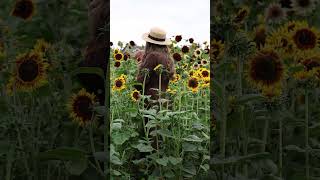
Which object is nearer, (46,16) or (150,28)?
(46,16)

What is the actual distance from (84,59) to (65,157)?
0.21m

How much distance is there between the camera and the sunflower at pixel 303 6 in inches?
51.8

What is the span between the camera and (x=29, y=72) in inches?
43.9

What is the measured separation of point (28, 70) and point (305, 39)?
648 mm

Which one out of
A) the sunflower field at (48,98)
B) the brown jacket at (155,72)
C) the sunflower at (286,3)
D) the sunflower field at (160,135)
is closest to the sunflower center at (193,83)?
the sunflower field at (160,135)

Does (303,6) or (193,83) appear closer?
(303,6)

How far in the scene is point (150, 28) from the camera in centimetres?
221

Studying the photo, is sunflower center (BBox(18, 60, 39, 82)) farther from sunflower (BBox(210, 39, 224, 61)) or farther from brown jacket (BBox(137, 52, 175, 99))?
brown jacket (BBox(137, 52, 175, 99))

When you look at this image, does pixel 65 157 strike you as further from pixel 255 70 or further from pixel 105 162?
pixel 255 70

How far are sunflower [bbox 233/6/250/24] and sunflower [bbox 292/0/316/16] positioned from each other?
13 centimetres

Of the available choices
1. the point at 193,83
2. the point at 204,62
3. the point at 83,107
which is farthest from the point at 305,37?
the point at 204,62

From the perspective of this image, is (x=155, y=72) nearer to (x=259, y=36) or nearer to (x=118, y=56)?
(x=118, y=56)

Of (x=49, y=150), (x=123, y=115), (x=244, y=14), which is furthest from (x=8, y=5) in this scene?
(x=123, y=115)

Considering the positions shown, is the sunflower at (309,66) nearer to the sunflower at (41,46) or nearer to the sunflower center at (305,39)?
the sunflower center at (305,39)
